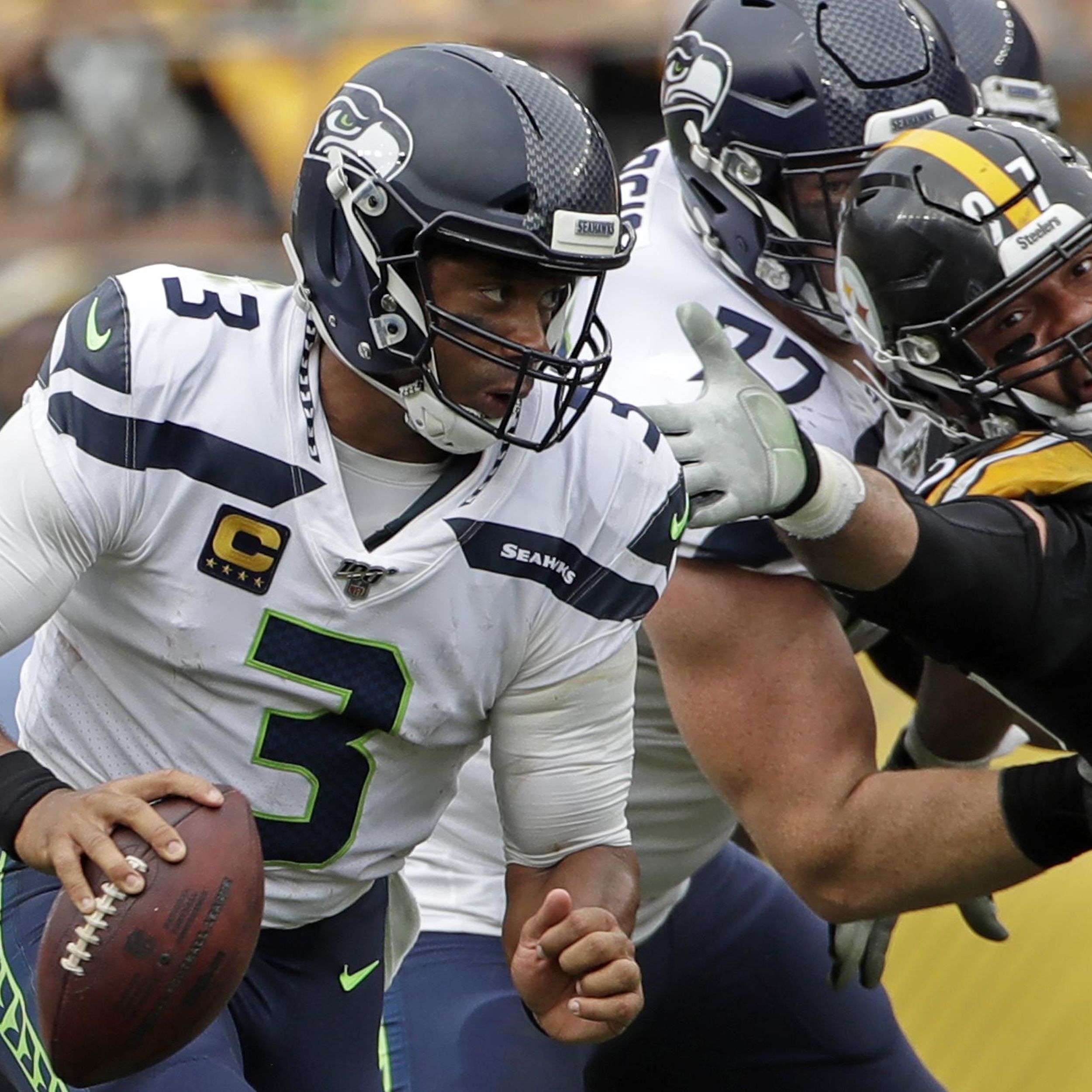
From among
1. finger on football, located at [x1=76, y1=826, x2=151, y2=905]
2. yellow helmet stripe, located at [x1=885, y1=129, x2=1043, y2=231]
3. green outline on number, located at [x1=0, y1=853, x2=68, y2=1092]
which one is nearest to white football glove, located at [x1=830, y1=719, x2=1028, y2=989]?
yellow helmet stripe, located at [x1=885, y1=129, x2=1043, y2=231]

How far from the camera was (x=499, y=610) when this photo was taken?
254cm

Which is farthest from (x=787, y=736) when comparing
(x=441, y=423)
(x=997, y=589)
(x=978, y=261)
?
(x=441, y=423)

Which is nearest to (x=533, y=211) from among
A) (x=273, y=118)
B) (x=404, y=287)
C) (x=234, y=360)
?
(x=404, y=287)

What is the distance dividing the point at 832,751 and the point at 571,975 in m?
0.75

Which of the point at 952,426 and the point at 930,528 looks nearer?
the point at 930,528

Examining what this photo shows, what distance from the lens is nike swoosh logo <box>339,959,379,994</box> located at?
274cm

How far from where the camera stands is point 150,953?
7.12ft

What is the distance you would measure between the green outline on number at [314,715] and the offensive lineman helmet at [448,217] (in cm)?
28

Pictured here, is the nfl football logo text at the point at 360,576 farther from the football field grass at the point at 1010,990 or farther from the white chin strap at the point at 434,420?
the football field grass at the point at 1010,990

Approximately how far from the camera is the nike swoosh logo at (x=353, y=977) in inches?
108

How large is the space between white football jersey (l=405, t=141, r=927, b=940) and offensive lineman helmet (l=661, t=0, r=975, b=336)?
8cm

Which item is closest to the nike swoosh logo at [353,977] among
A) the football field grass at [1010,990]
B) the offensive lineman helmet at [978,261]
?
the offensive lineman helmet at [978,261]

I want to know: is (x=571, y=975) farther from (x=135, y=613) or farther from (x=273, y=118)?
(x=273, y=118)

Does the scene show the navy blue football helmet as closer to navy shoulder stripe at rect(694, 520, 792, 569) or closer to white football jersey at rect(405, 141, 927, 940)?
white football jersey at rect(405, 141, 927, 940)
